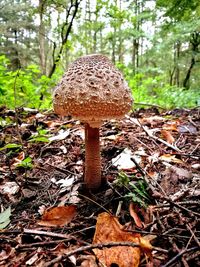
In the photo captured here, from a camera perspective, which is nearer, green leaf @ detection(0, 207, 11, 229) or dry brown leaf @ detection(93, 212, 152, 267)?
dry brown leaf @ detection(93, 212, 152, 267)

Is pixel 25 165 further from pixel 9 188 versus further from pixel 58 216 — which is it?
pixel 58 216

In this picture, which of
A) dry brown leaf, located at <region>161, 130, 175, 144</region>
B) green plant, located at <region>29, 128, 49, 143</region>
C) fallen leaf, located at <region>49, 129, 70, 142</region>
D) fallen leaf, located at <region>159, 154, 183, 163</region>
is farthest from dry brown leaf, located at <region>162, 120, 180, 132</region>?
green plant, located at <region>29, 128, 49, 143</region>

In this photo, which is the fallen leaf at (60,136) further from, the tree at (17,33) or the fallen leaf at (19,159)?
the tree at (17,33)

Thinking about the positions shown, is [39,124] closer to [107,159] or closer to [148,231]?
[107,159]

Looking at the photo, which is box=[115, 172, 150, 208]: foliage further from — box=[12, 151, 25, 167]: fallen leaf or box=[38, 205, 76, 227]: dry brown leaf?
box=[12, 151, 25, 167]: fallen leaf

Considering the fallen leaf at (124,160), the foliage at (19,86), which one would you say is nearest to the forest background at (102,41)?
the foliage at (19,86)

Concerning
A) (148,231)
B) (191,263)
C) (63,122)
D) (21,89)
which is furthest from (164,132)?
(21,89)
